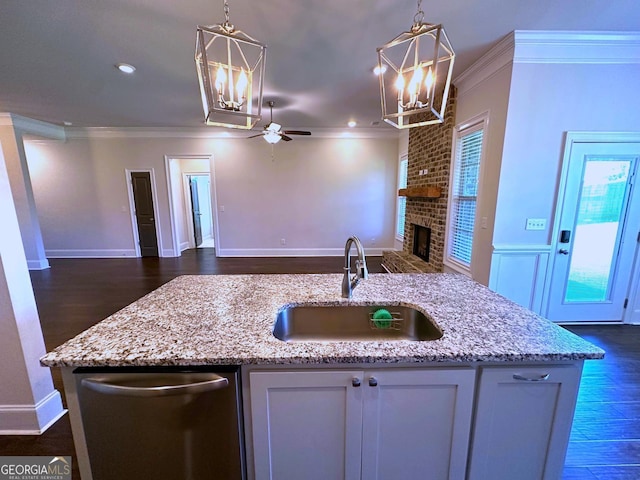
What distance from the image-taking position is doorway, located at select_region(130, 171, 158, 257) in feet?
18.5

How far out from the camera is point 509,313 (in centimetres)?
120

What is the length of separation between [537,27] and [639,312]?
3152mm

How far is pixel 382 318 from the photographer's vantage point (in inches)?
54.4

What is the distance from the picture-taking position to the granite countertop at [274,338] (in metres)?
0.88

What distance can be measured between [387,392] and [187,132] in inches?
240

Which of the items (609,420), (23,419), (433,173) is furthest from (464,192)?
(23,419)

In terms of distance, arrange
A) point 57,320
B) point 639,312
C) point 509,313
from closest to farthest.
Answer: point 509,313 → point 639,312 → point 57,320

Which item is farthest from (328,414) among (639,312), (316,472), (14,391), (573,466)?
(639,312)

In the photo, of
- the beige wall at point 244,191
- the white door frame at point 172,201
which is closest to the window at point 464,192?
the beige wall at point 244,191

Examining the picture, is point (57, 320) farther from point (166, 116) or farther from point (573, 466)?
point (573, 466)

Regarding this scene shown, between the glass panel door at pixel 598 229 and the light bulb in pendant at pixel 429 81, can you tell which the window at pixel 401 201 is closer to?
the glass panel door at pixel 598 229

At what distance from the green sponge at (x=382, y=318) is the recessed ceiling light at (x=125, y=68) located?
11.7ft

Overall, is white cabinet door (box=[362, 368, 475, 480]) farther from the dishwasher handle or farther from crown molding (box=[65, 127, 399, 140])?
crown molding (box=[65, 127, 399, 140])

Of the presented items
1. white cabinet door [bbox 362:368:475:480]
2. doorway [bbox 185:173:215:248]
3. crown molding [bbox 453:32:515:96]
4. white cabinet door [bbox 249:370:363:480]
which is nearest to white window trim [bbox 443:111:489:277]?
crown molding [bbox 453:32:515:96]
